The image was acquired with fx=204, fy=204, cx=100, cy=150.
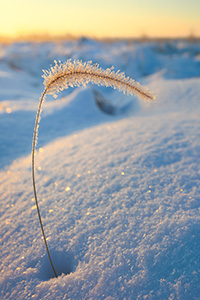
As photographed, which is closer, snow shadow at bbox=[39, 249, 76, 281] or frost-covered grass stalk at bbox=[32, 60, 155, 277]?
frost-covered grass stalk at bbox=[32, 60, 155, 277]

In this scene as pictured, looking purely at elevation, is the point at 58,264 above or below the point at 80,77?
below

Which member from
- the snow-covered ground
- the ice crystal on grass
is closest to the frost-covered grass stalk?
the ice crystal on grass

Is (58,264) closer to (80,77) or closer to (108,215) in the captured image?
(108,215)

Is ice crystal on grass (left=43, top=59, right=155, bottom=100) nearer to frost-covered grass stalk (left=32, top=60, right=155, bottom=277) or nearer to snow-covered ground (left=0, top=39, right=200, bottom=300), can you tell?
frost-covered grass stalk (left=32, top=60, right=155, bottom=277)

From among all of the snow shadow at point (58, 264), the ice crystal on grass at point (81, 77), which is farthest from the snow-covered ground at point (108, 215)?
the ice crystal on grass at point (81, 77)

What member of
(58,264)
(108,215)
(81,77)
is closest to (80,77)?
(81,77)

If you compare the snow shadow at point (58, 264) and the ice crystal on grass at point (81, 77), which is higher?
the ice crystal on grass at point (81, 77)

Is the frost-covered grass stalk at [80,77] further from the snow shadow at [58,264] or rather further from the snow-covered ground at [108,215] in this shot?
the snow shadow at [58,264]

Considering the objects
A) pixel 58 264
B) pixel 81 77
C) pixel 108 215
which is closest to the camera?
pixel 81 77

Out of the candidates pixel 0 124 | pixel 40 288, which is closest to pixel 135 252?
pixel 40 288

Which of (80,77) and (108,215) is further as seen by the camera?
(108,215)
